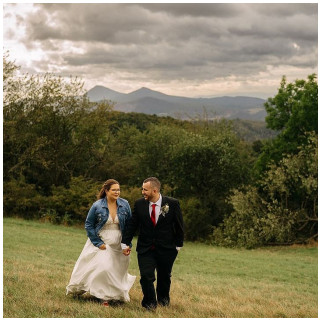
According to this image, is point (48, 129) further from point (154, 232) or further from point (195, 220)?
point (154, 232)

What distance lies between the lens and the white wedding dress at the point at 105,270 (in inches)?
332

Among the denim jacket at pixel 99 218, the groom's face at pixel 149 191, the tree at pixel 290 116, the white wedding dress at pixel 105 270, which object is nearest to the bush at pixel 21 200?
the tree at pixel 290 116

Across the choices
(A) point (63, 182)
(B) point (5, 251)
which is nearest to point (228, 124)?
(A) point (63, 182)

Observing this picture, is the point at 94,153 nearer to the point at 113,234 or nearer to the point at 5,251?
the point at 5,251

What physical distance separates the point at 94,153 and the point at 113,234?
37095 mm

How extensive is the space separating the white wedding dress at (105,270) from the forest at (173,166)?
26.3m

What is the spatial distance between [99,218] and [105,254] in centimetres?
67

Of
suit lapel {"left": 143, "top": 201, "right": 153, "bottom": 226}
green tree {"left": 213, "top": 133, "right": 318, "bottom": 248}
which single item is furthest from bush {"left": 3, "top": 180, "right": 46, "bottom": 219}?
suit lapel {"left": 143, "top": 201, "right": 153, "bottom": 226}

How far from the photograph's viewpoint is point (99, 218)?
8648 millimetres

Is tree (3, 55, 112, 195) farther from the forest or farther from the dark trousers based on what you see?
the dark trousers

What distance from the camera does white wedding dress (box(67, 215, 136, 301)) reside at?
844 centimetres

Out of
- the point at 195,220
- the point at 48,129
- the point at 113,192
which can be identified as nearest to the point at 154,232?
the point at 113,192

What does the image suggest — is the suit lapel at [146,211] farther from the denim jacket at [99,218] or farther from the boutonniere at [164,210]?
the denim jacket at [99,218]

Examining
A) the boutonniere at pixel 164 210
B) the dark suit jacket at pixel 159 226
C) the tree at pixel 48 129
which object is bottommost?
the dark suit jacket at pixel 159 226
